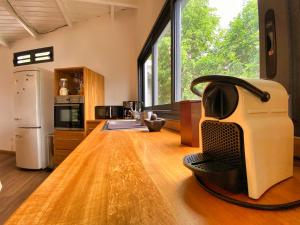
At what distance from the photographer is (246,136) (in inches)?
14.5

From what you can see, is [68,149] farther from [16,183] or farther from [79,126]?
[16,183]

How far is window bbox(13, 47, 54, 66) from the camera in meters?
4.88

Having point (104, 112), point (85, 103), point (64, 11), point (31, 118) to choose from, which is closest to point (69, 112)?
point (85, 103)

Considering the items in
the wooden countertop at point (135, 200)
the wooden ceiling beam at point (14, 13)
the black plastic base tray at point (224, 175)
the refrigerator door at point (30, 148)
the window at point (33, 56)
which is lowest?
the refrigerator door at point (30, 148)

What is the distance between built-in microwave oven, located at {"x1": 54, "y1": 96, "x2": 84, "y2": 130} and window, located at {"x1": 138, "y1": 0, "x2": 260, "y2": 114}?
1.66 meters

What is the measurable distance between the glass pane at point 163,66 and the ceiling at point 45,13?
1.61m

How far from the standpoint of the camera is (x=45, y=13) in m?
4.07

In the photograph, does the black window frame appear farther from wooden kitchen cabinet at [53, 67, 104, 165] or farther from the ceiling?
the ceiling

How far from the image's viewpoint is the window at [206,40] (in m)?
0.93

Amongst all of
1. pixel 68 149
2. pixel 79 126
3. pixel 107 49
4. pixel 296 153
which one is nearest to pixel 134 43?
pixel 107 49

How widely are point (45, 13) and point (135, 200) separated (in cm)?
479

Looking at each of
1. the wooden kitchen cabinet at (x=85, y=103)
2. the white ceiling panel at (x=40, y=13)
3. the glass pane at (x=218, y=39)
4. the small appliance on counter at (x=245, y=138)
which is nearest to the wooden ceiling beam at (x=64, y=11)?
the white ceiling panel at (x=40, y=13)

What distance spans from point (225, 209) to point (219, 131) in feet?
0.53

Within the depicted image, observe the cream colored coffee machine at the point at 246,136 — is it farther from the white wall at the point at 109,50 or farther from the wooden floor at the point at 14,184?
the white wall at the point at 109,50
